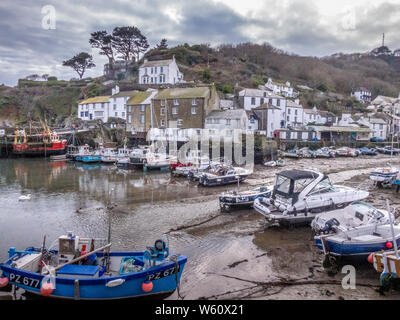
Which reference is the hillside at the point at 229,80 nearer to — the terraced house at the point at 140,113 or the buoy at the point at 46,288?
the terraced house at the point at 140,113

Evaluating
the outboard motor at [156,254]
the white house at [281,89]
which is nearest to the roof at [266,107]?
the white house at [281,89]

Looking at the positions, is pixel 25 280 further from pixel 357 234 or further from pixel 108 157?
pixel 108 157

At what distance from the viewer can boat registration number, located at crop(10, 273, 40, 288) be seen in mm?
7750

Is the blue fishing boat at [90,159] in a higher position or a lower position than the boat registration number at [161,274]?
higher

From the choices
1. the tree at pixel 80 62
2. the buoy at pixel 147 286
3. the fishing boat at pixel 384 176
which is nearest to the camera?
the buoy at pixel 147 286

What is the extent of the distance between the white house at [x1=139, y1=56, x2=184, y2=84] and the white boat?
52.1 metres

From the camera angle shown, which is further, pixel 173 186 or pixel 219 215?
pixel 173 186

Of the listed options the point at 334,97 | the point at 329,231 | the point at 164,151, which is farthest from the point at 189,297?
the point at 334,97

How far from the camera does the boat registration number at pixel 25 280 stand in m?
7.75

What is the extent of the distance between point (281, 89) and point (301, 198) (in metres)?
55.9

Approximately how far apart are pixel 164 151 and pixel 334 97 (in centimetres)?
5349

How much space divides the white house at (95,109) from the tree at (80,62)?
94.4ft

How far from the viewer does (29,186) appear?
23.8m

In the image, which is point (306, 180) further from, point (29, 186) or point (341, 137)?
point (341, 137)
